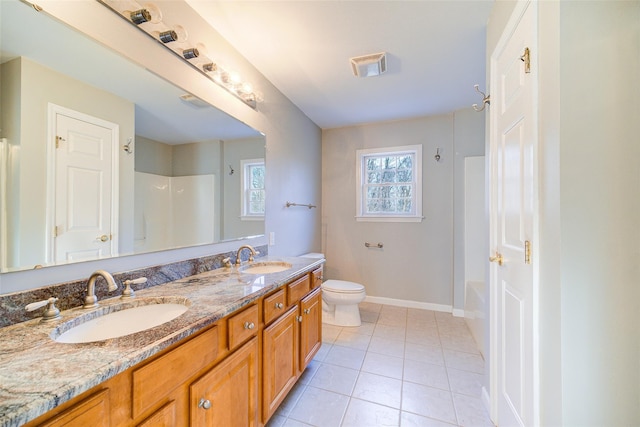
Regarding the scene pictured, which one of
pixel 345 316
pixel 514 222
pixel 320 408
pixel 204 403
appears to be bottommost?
pixel 320 408

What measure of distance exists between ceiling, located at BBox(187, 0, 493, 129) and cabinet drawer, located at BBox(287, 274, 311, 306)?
164 cm

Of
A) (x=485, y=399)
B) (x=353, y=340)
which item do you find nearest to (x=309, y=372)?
(x=353, y=340)

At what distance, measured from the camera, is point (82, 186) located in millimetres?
1001

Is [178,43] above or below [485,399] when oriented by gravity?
above

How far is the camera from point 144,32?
1224mm

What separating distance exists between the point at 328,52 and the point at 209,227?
1538 millimetres

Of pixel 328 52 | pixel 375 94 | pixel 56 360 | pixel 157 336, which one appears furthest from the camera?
pixel 375 94

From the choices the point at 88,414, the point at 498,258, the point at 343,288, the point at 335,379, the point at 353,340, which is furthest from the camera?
the point at 343,288

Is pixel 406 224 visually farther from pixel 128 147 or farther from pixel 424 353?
pixel 128 147

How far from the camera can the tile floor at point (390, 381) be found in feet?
4.88

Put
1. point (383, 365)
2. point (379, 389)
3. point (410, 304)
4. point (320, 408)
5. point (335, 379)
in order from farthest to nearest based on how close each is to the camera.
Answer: point (410, 304) → point (383, 365) → point (335, 379) → point (379, 389) → point (320, 408)

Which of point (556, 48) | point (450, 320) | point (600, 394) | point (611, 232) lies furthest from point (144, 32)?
point (450, 320)

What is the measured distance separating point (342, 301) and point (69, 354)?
225cm

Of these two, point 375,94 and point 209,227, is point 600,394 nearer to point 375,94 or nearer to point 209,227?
point 209,227
